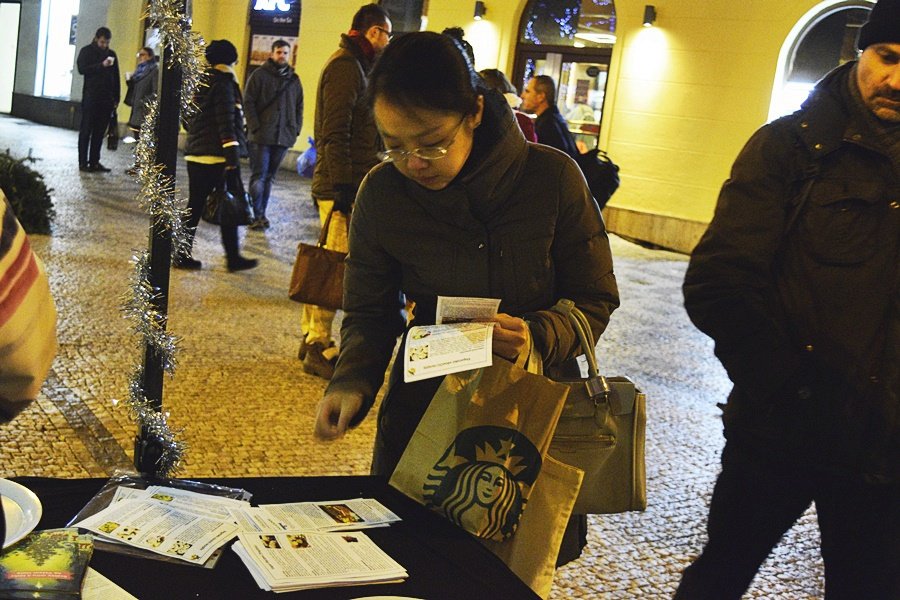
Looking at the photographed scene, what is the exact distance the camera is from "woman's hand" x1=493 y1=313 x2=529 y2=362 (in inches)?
74.6

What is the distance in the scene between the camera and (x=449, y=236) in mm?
2072

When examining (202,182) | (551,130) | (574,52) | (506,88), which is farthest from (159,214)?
(574,52)

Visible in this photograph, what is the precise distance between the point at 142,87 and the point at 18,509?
1.64 m

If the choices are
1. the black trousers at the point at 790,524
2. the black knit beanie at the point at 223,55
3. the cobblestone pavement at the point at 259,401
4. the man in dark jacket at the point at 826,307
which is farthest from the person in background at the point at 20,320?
the black knit beanie at the point at 223,55

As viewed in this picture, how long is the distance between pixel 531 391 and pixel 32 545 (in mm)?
896

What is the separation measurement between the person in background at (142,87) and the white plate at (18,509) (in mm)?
995

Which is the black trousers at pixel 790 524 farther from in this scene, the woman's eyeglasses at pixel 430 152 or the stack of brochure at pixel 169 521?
the stack of brochure at pixel 169 521

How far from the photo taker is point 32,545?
1.52m

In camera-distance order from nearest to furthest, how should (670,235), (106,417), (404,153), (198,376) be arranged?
(404,153) < (106,417) < (198,376) < (670,235)

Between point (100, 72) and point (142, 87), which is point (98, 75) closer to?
point (100, 72)

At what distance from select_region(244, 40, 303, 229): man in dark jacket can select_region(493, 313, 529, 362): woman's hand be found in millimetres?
8112

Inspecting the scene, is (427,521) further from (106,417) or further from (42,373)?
(106,417)

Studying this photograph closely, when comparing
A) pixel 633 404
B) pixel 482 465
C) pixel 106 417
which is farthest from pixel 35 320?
pixel 106 417

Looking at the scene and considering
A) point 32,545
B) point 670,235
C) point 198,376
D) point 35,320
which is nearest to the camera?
point 35,320
